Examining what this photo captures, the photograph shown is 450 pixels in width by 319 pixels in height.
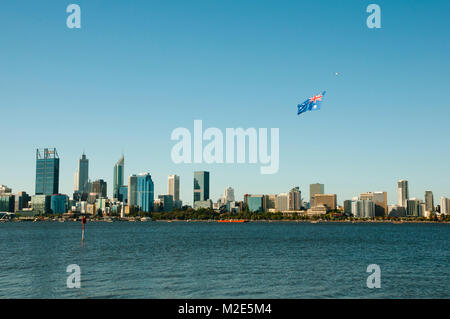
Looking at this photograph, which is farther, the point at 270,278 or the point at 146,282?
the point at 270,278

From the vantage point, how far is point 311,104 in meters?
51.2

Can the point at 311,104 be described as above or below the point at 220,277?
above

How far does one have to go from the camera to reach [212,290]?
36.7 meters

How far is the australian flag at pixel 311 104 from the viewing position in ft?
164

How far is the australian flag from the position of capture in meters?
50.1

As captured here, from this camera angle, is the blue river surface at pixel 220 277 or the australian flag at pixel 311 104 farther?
the australian flag at pixel 311 104

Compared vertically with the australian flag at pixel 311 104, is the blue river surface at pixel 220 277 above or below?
below

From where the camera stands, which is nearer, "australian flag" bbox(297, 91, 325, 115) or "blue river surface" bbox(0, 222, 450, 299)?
"blue river surface" bbox(0, 222, 450, 299)

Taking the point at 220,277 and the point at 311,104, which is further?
the point at 311,104

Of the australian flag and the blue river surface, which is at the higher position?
the australian flag
